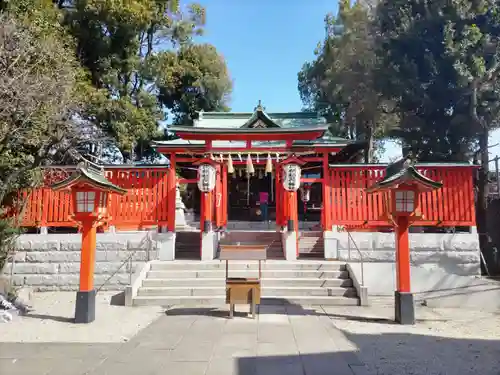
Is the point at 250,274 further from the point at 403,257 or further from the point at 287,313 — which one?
the point at 403,257

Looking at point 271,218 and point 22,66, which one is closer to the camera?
point 22,66

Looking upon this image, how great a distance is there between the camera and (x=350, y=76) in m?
18.7

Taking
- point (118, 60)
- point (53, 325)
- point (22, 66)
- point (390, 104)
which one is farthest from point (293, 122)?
point (53, 325)

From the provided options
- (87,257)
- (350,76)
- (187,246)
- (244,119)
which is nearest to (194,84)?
(244,119)

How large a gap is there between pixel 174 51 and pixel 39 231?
506 inches

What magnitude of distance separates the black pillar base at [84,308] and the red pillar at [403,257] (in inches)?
241

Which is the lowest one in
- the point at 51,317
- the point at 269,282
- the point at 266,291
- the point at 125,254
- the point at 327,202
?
the point at 51,317

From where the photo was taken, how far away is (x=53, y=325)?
6863 millimetres

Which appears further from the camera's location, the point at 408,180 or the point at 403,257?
the point at 403,257

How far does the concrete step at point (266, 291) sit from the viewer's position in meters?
8.77

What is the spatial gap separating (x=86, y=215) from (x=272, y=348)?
4563mm

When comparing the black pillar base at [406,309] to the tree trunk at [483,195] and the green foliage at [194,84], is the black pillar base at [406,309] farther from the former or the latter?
the green foliage at [194,84]

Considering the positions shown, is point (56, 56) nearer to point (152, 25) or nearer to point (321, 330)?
point (152, 25)

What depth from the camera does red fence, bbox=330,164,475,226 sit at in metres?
10.4
